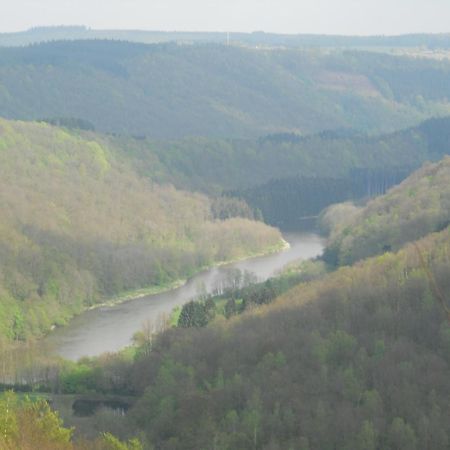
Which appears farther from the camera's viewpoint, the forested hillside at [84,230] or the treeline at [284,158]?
the treeline at [284,158]

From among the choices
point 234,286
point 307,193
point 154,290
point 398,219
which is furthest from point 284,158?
point 398,219

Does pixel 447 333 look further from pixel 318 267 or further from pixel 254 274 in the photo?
pixel 254 274

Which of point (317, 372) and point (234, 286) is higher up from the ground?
point (317, 372)

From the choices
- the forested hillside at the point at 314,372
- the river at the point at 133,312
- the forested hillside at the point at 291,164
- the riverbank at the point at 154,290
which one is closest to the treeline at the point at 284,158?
the forested hillside at the point at 291,164

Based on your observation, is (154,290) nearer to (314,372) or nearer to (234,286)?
(234,286)

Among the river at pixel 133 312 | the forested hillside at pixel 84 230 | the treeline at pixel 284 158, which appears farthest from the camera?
the treeline at pixel 284 158

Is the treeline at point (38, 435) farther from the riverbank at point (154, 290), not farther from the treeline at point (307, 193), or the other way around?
the treeline at point (307, 193)
